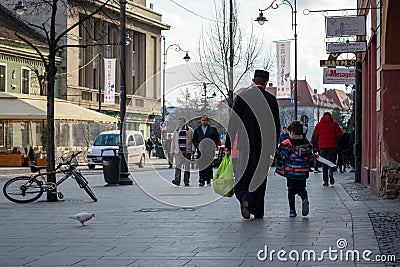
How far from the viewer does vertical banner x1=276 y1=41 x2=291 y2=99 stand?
43656 millimetres

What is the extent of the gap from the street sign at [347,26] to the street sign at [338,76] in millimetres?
3699

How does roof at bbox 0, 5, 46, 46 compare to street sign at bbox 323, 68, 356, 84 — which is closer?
street sign at bbox 323, 68, 356, 84

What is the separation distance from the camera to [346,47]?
18562 millimetres

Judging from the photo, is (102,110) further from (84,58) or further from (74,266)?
(74,266)

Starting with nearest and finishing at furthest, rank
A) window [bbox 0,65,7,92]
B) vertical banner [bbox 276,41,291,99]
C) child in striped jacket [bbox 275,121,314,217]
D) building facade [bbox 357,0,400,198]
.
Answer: child in striped jacket [bbox 275,121,314,217] < building facade [bbox 357,0,400,198] < vertical banner [bbox 276,41,291,99] < window [bbox 0,65,7,92]

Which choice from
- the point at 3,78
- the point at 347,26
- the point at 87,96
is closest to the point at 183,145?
the point at 347,26

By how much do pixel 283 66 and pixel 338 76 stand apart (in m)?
21.2

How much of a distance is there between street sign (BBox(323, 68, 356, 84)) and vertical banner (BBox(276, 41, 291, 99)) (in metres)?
20.6

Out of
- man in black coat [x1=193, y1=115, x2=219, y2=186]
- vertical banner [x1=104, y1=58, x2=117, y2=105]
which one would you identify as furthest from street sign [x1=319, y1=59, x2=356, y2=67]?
vertical banner [x1=104, y1=58, x2=117, y2=105]

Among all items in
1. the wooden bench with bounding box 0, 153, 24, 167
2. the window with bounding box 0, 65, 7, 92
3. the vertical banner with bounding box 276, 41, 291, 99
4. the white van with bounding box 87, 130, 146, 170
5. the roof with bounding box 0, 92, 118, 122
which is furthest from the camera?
the window with bounding box 0, 65, 7, 92

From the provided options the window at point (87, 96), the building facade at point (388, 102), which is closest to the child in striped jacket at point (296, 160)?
the building facade at point (388, 102)

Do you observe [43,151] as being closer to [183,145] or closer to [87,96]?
[87,96]

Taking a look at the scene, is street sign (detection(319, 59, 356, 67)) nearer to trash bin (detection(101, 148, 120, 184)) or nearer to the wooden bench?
trash bin (detection(101, 148, 120, 184))

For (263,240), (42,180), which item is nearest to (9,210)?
(42,180)
